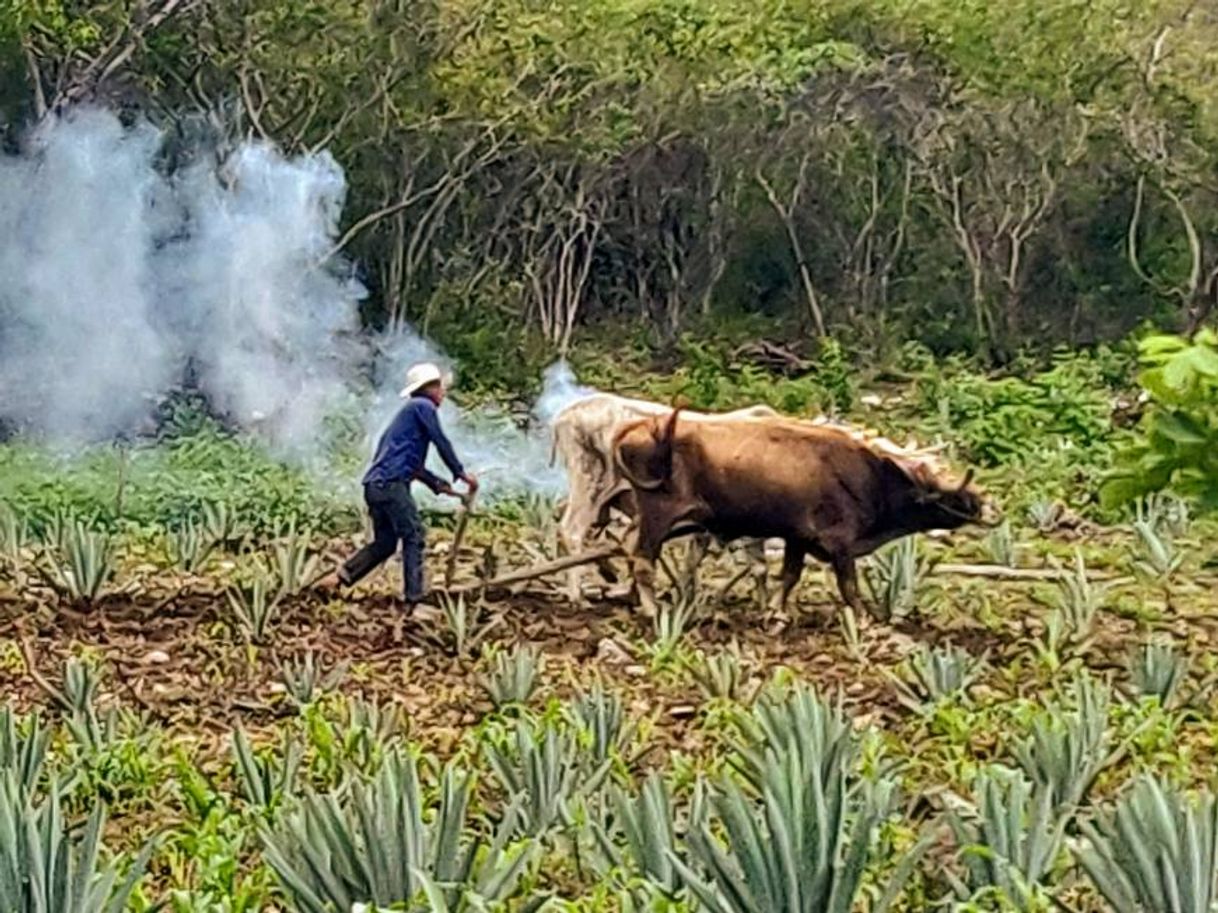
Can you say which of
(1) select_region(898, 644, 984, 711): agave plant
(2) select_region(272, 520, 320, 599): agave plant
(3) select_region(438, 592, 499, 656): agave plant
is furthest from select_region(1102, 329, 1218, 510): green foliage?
(2) select_region(272, 520, 320, 599): agave plant

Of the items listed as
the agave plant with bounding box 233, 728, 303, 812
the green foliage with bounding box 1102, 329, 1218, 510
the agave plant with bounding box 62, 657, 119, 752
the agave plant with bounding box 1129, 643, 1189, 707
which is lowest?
the agave plant with bounding box 1129, 643, 1189, 707

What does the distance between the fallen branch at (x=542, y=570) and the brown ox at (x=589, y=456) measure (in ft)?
3.22

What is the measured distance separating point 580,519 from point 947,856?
647cm

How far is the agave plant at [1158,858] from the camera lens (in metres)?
4.00

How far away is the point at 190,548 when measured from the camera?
11312 mm

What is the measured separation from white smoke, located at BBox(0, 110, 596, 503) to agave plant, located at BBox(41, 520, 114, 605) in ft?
25.7

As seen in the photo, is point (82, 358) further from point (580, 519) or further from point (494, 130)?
point (580, 519)

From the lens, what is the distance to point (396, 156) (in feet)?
70.5

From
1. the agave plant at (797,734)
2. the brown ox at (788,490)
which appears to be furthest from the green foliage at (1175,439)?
the brown ox at (788,490)

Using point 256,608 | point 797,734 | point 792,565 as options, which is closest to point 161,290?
point 792,565

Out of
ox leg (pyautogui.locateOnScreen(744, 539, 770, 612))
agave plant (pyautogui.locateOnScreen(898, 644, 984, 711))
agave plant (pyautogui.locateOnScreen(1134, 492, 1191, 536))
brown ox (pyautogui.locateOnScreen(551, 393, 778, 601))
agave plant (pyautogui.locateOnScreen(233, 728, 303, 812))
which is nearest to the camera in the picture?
agave plant (pyautogui.locateOnScreen(233, 728, 303, 812))

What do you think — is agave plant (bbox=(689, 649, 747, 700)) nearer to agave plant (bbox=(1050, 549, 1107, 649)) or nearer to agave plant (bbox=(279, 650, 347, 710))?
agave plant (bbox=(279, 650, 347, 710))

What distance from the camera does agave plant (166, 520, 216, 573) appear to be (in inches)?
437

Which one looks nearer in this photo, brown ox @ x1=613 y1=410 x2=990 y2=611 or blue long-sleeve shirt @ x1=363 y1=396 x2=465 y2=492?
blue long-sleeve shirt @ x1=363 y1=396 x2=465 y2=492
